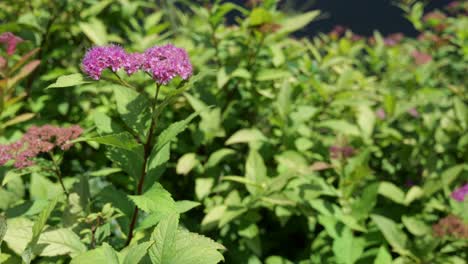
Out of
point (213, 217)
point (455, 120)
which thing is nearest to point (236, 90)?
point (213, 217)

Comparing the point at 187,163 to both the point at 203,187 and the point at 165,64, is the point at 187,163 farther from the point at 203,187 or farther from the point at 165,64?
the point at 165,64

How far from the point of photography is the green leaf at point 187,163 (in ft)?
5.59

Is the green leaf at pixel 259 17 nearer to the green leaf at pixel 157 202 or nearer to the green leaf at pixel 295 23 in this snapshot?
the green leaf at pixel 295 23

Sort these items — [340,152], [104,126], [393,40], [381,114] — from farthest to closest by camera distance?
[393,40] → [381,114] → [340,152] → [104,126]

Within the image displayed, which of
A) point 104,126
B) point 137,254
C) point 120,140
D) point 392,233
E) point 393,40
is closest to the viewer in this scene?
point 137,254

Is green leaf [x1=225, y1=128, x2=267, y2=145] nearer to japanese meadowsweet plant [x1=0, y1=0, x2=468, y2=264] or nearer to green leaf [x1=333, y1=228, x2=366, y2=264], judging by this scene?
japanese meadowsweet plant [x1=0, y1=0, x2=468, y2=264]

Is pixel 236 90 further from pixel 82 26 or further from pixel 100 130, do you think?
pixel 100 130

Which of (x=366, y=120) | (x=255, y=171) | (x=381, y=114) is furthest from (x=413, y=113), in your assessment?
(x=255, y=171)

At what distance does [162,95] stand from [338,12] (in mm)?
4967

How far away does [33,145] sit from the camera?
4.10 ft

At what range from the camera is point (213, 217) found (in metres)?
1.56

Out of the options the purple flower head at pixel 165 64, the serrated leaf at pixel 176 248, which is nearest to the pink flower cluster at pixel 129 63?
the purple flower head at pixel 165 64

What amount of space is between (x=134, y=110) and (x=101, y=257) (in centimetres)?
39

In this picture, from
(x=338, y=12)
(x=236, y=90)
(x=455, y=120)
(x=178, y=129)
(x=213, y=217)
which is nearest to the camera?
(x=178, y=129)
